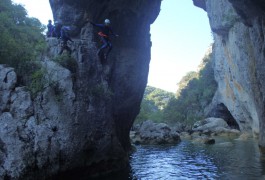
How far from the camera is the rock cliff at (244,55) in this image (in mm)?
18266

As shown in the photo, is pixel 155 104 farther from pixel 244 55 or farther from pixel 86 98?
pixel 86 98

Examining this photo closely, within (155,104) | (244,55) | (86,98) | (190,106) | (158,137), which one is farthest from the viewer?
(155,104)

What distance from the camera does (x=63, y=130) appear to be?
1294 centimetres

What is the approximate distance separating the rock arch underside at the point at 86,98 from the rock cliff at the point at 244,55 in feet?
0.35

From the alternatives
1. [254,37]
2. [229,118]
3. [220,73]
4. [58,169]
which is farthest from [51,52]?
[229,118]

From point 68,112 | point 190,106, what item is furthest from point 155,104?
point 68,112

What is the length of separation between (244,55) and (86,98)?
652 inches

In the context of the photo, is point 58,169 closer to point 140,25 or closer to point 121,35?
point 121,35

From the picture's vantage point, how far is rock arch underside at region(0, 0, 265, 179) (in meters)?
11.7

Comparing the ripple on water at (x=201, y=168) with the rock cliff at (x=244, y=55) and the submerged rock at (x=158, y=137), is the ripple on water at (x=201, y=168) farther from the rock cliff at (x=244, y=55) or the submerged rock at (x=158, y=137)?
the submerged rock at (x=158, y=137)

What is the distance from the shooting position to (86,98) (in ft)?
48.0

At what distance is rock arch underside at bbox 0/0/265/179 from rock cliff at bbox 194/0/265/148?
0.35ft

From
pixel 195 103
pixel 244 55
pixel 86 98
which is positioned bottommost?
pixel 86 98

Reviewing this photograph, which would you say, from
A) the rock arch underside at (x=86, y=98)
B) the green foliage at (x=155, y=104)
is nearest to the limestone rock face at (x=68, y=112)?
the rock arch underside at (x=86, y=98)
